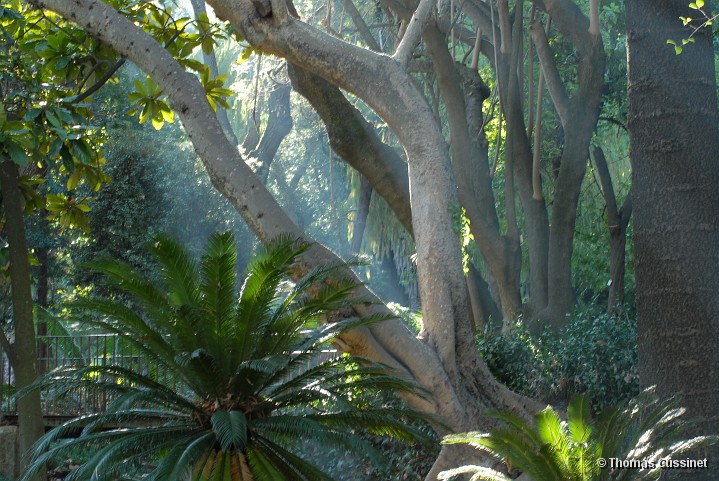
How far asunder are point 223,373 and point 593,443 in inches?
111

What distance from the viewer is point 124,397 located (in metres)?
6.29

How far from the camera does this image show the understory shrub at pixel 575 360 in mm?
9820

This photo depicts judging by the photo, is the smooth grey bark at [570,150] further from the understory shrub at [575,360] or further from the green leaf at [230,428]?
the green leaf at [230,428]

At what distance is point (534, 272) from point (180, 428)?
7.38m

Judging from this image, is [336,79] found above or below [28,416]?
above

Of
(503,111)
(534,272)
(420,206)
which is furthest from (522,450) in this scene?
(503,111)

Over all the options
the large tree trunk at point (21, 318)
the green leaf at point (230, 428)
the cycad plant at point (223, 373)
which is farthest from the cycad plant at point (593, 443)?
the large tree trunk at point (21, 318)

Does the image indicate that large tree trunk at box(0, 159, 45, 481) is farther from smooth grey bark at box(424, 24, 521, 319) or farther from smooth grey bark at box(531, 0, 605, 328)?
smooth grey bark at box(531, 0, 605, 328)

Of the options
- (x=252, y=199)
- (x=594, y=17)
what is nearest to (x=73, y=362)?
(x=252, y=199)

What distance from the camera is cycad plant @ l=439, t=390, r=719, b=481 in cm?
602

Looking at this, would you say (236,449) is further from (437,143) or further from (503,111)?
(503,111)

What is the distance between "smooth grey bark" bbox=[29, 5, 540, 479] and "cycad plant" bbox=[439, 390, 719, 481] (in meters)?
1.15

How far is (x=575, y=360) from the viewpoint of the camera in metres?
10.1

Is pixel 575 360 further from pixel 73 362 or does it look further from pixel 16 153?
pixel 73 362
